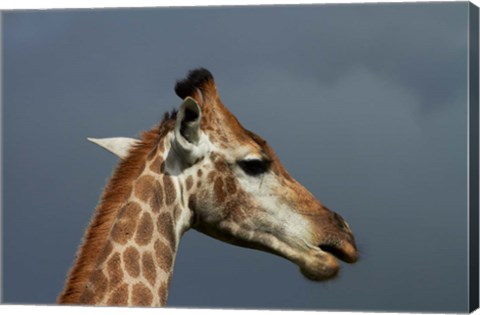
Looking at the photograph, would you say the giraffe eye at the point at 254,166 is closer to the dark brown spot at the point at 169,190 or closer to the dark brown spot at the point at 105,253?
the dark brown spot at the point at 169,190

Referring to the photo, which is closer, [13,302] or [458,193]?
[458,193]

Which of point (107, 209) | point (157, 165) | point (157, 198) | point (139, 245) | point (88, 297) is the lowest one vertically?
point (88, 297)

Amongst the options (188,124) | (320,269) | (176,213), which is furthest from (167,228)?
A: (320,269)

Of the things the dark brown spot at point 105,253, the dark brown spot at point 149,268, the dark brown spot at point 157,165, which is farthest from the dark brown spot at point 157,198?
the dark brown spot at point 105,253

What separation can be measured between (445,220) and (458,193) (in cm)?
25

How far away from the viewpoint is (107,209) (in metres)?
8.95

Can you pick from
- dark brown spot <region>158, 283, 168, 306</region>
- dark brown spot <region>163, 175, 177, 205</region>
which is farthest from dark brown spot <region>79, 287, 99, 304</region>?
dark brown spot <region>163, 175, 177, 205</region>

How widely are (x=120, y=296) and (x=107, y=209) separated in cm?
63

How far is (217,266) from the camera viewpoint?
1083cm

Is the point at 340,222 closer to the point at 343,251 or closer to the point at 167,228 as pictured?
the point at 343,251

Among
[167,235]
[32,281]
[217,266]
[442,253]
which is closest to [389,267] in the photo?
[442,253]

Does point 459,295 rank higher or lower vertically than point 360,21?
lower

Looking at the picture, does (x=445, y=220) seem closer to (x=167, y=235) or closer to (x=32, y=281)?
(x=167, y=235)

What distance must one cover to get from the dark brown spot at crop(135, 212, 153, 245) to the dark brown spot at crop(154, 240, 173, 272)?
0.08 m
